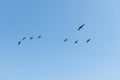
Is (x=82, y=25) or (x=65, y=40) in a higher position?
(x=65, y=40)

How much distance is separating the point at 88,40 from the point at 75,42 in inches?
156

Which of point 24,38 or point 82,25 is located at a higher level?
point 24,38

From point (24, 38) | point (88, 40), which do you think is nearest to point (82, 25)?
point (88, 40)

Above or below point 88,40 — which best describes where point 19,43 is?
above

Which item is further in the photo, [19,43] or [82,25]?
[19,43]

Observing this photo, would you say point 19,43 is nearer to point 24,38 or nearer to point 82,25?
point 24,38

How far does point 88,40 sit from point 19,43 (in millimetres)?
17608

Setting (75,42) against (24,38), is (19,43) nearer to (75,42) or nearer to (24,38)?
(24,38)

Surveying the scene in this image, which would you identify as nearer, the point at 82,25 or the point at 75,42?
the point at 82,25

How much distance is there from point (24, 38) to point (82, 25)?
717 inches

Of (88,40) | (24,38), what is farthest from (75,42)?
(24,38)

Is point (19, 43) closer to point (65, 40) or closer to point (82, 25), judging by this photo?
point (65, 40)

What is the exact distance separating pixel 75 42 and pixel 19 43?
14.1 meters

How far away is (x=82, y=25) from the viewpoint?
89188mm
